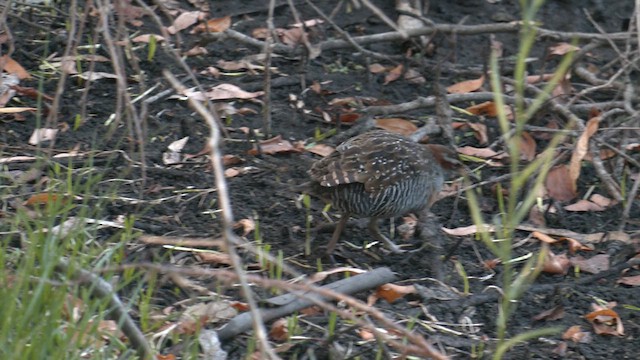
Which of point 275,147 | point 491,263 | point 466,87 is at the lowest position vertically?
point 491,263

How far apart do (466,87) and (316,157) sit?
1.25 metres

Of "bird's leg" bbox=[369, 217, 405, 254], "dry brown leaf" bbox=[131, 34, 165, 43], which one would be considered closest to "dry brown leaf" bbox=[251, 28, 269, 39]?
"dry brown leaf" bbox=[131, 34, 165, 43]

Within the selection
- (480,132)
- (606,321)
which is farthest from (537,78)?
(606,321)

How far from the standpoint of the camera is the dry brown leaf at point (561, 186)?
5.74 metres

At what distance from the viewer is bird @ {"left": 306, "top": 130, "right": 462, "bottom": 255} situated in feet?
16.4

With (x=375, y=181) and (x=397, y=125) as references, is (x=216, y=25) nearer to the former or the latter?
(x=397, y=125)

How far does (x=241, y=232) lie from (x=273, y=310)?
99 centimetres

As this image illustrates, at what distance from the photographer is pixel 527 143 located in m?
6.13

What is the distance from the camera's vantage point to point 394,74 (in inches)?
268

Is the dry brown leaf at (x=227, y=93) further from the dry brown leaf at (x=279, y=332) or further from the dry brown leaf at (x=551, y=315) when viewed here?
the dry brown leaf at (x=551, y=315)

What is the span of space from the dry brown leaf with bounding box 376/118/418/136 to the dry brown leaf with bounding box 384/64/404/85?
58 cm

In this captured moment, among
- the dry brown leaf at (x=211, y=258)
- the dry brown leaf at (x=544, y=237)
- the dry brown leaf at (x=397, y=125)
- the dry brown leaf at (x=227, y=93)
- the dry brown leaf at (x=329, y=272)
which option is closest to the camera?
the dry brown leaf at (x=329, y=272)

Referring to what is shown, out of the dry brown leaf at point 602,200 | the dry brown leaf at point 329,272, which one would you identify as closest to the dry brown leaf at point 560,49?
the dry brown leaf at point 602,200

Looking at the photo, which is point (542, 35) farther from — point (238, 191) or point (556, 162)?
point (238, 191)
